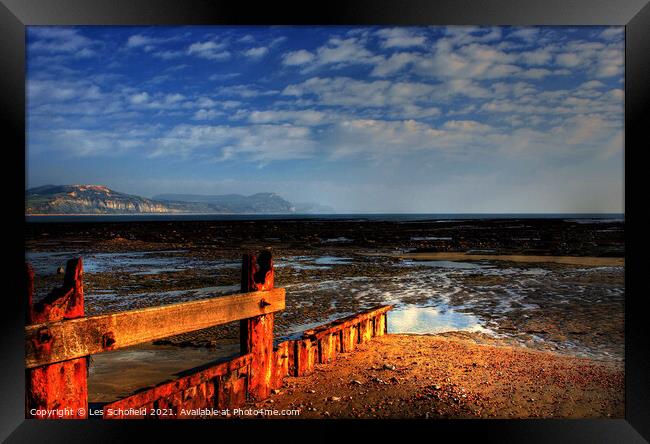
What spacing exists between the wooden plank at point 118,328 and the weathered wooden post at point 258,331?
0.88 ft

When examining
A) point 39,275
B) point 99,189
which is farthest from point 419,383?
point 99,189

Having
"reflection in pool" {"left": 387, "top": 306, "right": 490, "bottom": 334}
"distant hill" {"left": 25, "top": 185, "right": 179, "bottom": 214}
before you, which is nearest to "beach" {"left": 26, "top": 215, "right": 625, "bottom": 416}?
"reflection in pool" {"left": 387, "top": 306, "right": 490, "bottom": 334}

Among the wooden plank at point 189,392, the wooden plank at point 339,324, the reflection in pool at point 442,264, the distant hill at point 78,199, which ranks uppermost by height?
the distant hill at point 78,199

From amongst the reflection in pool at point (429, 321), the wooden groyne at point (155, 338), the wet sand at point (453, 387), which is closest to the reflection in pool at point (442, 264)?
A: the reflection in pool at point (429, 321)

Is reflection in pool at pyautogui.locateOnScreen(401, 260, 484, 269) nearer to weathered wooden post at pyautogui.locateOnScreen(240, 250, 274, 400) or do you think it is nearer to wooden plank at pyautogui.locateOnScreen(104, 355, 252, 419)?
weathered wooden post at pyautogui.locateOnScreen(240, 250, 274, 400)

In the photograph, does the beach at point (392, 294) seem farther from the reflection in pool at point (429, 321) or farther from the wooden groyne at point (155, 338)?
the wooden groyne at point (155, 338)

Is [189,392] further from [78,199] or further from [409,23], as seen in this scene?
[78,199]

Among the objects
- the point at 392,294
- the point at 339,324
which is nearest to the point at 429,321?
the point at 392,294

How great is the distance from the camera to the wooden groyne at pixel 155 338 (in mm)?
2793

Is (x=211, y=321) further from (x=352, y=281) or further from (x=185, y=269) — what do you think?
(x=185, y=269)

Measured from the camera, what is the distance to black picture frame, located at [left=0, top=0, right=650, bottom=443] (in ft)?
13.4

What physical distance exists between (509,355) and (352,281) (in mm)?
7958

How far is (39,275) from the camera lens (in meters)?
15.0

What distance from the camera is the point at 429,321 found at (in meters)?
9.48
